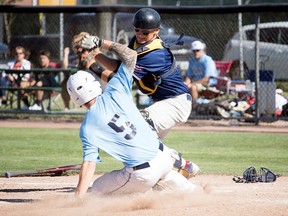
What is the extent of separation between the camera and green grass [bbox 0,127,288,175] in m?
11.3

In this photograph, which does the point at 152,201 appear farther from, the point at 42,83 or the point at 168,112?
the point at 42,83

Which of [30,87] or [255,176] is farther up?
[255,176]

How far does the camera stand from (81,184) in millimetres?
6750

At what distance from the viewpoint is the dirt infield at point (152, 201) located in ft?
23.0

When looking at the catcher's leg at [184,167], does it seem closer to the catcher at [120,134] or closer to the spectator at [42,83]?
the catcher at [120,134]

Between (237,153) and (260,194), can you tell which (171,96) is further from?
(237,153)

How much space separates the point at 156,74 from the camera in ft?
27.0

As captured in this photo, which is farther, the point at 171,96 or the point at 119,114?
the point at 171,96

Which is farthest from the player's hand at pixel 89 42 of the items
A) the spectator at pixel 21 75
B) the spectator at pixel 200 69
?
the spectator at pixel 21 75

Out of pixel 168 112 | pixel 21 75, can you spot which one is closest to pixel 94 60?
pixel 168 112

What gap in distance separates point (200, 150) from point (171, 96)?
4673mm

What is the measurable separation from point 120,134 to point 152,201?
0.92 metres

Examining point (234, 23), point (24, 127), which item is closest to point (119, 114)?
point (24, 127)

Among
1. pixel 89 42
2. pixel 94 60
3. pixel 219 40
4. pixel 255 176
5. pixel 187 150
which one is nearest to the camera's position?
pixel 89 42
